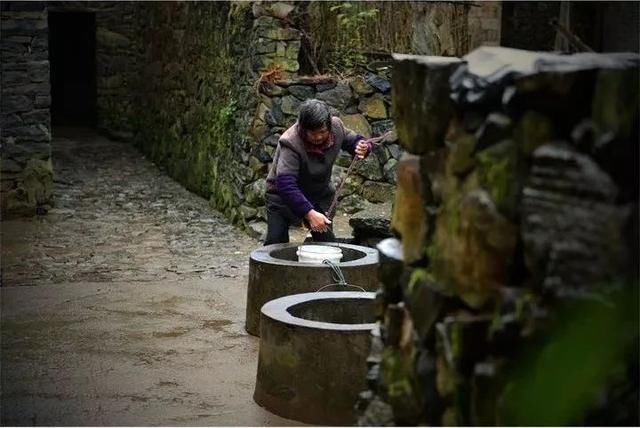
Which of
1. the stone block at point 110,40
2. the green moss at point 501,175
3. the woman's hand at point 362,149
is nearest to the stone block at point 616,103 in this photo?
the green moss at point 501,175

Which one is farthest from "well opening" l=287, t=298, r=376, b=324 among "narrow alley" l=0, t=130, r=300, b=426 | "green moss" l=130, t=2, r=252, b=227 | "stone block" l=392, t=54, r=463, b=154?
"green moss" l=130, t=2, r=252, b=227

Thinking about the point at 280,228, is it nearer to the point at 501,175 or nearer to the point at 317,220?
the point at 317,220

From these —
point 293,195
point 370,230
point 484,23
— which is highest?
point 484,23

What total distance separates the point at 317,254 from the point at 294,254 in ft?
1.51

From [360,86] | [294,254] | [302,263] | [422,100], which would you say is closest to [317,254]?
[302,263]

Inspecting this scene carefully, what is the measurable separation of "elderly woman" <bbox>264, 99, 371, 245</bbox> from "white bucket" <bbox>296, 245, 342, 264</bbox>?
181mm

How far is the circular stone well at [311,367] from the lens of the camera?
4.89 meters

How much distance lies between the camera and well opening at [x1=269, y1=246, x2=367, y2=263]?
22.2 ft

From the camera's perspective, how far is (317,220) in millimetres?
6594

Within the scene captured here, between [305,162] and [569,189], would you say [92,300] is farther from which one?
[569,189]

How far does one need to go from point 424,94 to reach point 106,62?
13845 millimetres

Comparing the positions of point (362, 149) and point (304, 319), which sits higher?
point (362, 149)

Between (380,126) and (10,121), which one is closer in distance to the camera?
(380,126)

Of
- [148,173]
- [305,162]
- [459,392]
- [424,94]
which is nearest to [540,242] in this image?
[459,392]
